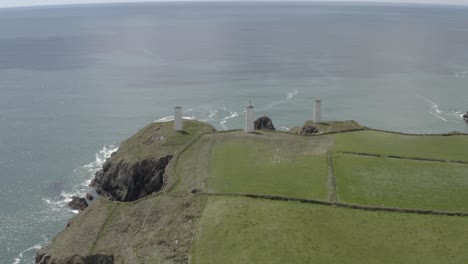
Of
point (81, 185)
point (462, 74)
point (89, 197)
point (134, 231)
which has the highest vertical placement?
point (462, 74)

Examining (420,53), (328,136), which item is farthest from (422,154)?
(420,53)

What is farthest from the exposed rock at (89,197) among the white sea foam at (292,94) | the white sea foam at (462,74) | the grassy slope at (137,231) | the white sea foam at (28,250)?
the white sea foam at (462,74)

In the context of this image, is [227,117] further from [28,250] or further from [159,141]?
[28,250]

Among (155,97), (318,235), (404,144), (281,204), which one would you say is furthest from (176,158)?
(155,97)

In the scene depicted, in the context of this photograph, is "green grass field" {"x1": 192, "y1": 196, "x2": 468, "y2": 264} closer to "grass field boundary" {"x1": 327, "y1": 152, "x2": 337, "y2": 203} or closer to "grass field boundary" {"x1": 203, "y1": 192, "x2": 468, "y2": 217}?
"grass field boundary" {"x1": 203, "y1": 192, "x2": 468, "y2": 217}

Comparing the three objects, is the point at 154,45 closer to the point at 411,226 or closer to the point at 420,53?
the point at 420,53

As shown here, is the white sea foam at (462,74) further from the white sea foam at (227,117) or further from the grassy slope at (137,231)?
the grassy slope at (137,231)
